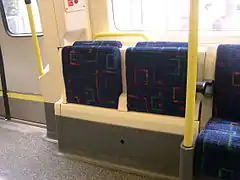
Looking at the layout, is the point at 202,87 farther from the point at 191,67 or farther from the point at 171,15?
the point at 171,15

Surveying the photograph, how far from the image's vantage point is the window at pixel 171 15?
2.38m

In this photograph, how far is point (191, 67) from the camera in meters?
1.59

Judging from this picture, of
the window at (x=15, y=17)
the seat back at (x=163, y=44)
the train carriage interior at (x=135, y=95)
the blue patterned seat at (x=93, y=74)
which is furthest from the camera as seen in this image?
the window at (x=15, y=17)

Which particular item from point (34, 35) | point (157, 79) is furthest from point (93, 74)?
point (34, 35)

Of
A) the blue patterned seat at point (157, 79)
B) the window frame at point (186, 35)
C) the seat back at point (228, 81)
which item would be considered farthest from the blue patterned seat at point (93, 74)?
the seat back at point (228, 81)

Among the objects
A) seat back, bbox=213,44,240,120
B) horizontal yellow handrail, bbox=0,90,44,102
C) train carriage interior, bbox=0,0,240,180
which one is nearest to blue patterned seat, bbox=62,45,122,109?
train carriage interior, bbox=0,0,240,180

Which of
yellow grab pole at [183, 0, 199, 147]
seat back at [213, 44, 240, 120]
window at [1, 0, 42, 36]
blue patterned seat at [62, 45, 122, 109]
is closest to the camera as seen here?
yellow grab pole at [183, 0, 199, 147]

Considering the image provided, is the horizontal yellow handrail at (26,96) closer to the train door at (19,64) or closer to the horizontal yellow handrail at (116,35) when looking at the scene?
the train door at (19,64)

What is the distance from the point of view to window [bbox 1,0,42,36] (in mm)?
3389

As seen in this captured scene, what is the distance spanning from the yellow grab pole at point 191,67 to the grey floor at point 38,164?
0.74 m

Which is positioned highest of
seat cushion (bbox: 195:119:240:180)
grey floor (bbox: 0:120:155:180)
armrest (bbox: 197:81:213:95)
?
armrest (bbox: 197:81:213:95)

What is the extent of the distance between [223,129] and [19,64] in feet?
8.33

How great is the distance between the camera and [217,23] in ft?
8.01

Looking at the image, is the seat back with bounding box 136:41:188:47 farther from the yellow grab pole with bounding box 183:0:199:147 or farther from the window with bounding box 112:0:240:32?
the yellow grab pole with bounding box 183:0:199:147
